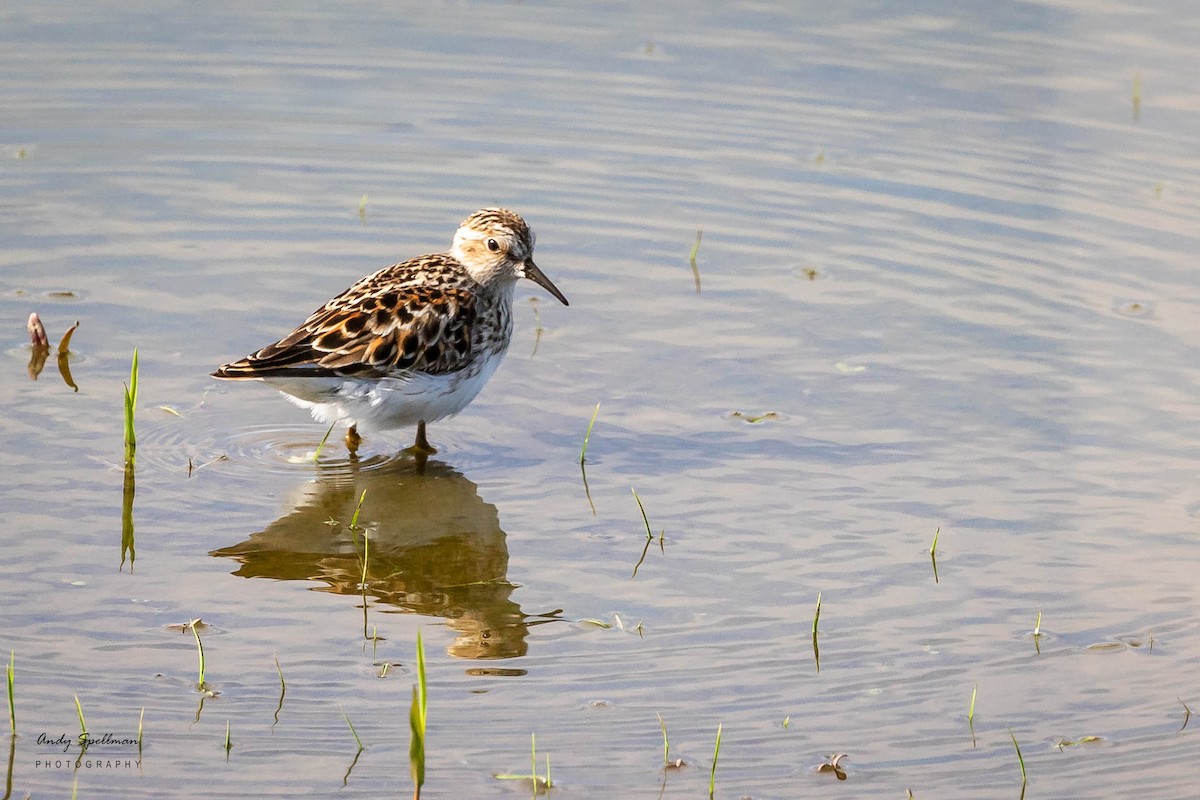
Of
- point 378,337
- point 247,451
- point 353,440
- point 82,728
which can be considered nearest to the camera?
point 82,728

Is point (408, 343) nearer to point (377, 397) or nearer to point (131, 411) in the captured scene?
point (377, 397)

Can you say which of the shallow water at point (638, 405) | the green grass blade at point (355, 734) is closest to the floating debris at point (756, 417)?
the shallow water at point (638, 405)

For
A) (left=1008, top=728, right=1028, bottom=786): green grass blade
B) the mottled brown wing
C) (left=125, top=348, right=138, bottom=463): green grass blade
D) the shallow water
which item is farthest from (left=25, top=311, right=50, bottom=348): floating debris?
(left=1008, top=728, right=1028, bottom=786): green grass blade

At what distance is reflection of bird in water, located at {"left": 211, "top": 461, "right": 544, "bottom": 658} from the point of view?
785 centimetres

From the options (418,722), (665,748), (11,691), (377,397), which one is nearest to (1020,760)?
(665,748)

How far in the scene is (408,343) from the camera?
9438 mm

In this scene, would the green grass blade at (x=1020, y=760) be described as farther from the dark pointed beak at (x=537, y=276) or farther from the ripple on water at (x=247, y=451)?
the dark pointed beak at (x=537, y=276)

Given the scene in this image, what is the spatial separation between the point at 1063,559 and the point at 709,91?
8078 mm

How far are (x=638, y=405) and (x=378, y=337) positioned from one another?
179cm

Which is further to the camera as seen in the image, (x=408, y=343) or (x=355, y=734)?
(x=408, y=343)

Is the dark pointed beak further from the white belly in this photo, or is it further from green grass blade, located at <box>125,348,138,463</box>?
green grass blade, located at <box>125,348,138,463</box>

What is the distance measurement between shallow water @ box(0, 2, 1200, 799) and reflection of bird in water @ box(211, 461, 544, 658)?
30 mm

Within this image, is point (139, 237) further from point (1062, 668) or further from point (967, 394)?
point (1062, 668)

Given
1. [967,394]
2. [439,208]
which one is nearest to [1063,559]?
[967,394]
